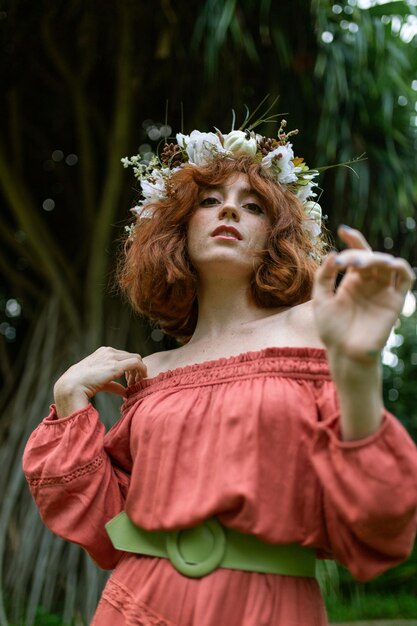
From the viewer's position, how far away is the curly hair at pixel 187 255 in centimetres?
135

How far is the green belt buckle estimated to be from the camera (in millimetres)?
1103

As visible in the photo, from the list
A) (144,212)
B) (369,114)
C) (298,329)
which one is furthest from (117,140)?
(298,329)

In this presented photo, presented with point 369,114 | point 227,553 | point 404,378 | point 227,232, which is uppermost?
point 369,114

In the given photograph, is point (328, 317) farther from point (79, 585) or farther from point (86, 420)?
point (79, 585)

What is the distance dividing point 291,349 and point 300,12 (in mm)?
2046

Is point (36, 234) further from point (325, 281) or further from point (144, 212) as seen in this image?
point (325, 281)

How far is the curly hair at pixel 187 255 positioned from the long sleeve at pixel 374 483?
384 mm

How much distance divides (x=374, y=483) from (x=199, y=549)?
299 mm

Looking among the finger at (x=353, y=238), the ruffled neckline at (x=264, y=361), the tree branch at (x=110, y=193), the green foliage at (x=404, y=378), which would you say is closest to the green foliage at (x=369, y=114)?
the tree branch at (x=110, y=193)

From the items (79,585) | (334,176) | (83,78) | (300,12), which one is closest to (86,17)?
(83,78)

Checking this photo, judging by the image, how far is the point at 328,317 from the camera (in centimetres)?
96

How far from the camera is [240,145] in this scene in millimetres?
1438

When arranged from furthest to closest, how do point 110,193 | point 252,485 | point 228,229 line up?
point 110,193 → point 228,229 → point 252,485

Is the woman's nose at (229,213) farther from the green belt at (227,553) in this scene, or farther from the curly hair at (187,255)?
the green belt at (227,553)
